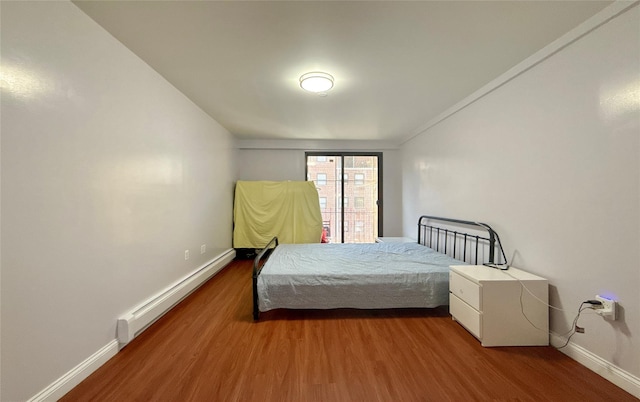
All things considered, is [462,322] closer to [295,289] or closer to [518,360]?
[518,360]

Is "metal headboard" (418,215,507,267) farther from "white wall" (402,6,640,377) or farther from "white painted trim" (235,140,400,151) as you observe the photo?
"white painted trim" (235,140,400,151)

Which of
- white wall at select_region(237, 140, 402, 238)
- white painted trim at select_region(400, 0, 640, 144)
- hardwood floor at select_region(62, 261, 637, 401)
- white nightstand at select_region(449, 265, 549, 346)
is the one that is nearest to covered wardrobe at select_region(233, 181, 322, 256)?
white wall at select_region(237, 140, 402, 238)

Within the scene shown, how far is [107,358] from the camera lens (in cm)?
161

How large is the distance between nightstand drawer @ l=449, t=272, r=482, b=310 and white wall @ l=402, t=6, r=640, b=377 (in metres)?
0.56

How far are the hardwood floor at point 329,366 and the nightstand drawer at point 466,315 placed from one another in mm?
89

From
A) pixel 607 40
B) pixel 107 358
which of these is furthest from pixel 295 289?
pixel 607 40

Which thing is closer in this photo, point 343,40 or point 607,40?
point 607,40

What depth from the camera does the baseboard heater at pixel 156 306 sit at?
1724 mm

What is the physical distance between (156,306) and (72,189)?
4.06 feet

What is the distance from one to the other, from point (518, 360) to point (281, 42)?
2872 millimetres

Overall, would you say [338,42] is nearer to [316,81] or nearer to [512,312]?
[316,81]

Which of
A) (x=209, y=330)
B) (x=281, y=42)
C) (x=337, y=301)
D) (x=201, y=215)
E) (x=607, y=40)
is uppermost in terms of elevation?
(x=281, y=42)

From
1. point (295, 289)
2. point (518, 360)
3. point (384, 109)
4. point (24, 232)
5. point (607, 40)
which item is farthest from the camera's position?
point (384, 109)

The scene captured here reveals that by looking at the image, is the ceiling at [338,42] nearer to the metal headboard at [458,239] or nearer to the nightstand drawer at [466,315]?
the metal headboard at [458,239]
